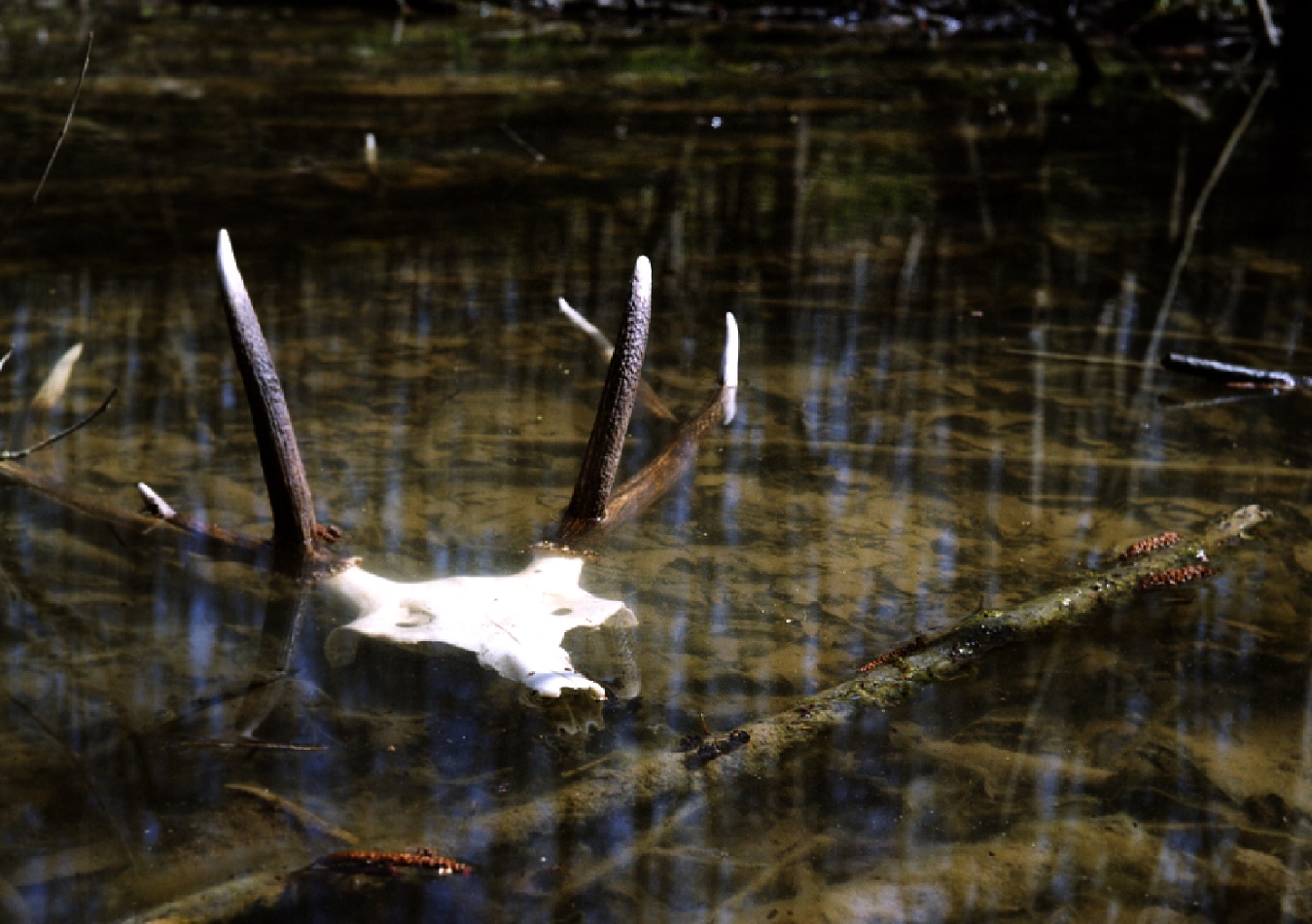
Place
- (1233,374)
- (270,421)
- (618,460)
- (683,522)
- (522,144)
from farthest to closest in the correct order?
1. (522,144)
2. (1233,374)
3. (683,522)
4. (618,460)
5. (270,421)

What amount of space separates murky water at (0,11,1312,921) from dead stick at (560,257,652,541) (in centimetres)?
13

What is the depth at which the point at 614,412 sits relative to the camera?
120 inches

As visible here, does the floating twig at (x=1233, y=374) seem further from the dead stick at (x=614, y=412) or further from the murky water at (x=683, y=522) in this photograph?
the dead stick at (x=614, y=412)

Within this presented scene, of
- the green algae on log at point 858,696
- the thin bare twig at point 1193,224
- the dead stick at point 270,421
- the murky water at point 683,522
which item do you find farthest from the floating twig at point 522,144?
the green algae on log at point 858,696

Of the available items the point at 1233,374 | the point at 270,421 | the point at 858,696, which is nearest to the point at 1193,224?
the point at 1233,374

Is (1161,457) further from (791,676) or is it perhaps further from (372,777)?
(372,777)

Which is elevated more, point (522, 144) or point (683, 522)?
point (522, 144)

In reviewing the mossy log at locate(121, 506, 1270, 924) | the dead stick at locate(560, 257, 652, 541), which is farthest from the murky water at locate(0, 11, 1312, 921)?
the dead stick at locate(560, 257, 652, 541)

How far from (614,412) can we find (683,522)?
491mm

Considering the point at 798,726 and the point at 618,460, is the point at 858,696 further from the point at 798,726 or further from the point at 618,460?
the point at 618,460

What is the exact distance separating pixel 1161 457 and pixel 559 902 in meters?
2.50

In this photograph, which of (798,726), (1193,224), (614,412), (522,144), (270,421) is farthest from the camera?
(522,144)

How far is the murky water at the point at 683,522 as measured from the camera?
2.23 m

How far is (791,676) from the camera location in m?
2.75
